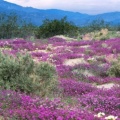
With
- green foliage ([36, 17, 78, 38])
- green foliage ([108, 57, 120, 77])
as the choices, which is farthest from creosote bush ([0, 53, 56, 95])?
green foliage ([36, 17, 78, 38])

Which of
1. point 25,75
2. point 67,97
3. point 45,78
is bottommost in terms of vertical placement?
point 67,97

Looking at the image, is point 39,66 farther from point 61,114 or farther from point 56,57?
point 56,57

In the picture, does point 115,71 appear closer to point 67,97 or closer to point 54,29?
point 67,97

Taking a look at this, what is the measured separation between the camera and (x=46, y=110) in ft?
22.9

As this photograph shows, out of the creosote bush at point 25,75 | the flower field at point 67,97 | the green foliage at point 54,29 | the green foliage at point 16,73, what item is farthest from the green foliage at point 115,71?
the green foliage at point 54,29

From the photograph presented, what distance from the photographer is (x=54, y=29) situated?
52.1 meters

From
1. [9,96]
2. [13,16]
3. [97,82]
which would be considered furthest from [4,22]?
[9,96]

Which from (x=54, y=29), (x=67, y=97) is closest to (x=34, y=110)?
(x=67, y=97)

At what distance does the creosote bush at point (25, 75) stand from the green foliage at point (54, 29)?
130ft

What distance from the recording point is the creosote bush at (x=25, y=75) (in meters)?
9.80

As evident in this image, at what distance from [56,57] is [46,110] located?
12693 millimetres

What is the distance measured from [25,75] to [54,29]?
42128 millimetres

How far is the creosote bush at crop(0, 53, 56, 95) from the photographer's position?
32.1 feet

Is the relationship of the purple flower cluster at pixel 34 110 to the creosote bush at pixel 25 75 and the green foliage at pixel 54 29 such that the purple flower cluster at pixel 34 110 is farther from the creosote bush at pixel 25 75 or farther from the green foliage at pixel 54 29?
the green foliage at pixel 54 29
